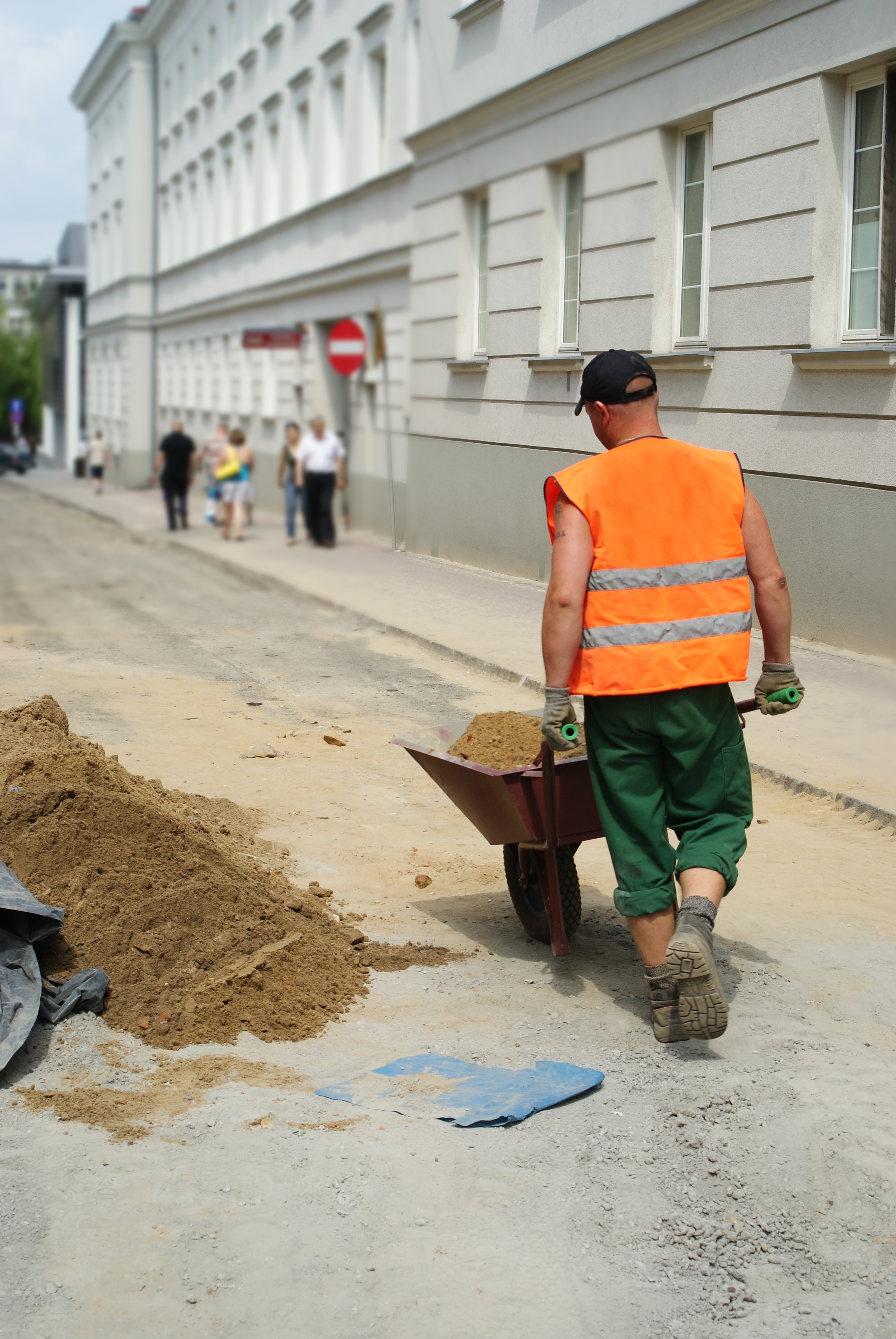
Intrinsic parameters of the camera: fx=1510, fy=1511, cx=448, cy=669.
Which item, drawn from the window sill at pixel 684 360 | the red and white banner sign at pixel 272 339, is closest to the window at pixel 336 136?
the red and white banner sign at pixel 272 339

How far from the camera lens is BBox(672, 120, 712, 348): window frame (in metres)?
12.9

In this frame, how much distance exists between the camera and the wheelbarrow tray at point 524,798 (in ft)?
15.0

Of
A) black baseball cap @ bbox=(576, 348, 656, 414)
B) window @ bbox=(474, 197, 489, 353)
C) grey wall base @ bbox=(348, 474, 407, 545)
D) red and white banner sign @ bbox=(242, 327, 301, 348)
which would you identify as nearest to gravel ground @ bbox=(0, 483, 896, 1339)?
black baseball cap @ bbox=(576, 348, 656, 414)

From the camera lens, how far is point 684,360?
42.1ft

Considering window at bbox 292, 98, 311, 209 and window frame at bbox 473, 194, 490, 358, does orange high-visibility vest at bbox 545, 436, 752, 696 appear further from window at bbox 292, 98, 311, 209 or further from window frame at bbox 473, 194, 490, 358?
window at bbox 292, 98, 311, 209

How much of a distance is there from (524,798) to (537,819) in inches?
3.5

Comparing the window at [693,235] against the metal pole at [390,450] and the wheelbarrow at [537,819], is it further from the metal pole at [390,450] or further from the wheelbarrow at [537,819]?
the wheelbarrow at [537,819]

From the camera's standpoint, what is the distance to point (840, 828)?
268 inches

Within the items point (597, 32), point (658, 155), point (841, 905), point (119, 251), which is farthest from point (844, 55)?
point (119, 251)

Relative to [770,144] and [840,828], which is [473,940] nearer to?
[840,828]

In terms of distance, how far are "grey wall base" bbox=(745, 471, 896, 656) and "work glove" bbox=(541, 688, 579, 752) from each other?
22.4 feet

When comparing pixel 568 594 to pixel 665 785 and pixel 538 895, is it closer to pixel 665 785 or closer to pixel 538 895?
pixel 665 785

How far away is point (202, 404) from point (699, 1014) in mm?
35667

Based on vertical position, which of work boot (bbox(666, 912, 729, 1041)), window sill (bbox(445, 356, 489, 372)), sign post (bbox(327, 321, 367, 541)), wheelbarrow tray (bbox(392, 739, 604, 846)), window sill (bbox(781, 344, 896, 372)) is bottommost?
work boot (bbox(666, 912, 729, 1041))
